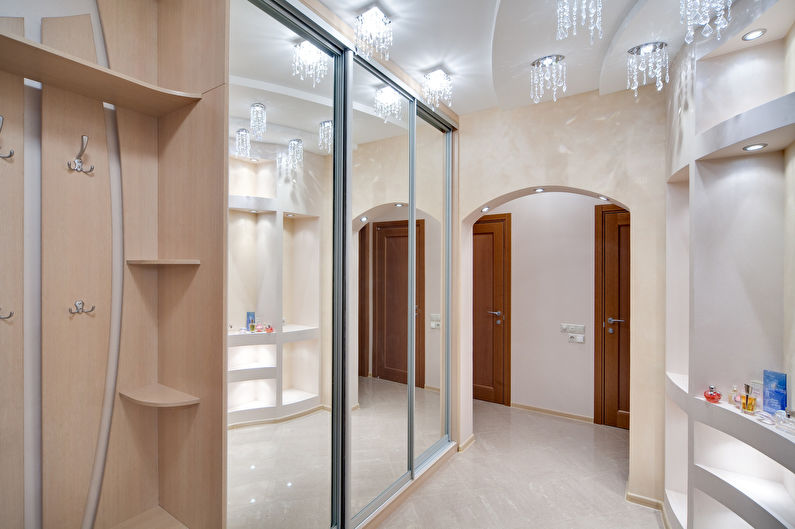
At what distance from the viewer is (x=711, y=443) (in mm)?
2041

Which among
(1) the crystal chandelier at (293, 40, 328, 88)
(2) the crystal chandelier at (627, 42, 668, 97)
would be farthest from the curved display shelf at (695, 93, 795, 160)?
(1) the crystal chandelier at (293, 40, 328, 88)

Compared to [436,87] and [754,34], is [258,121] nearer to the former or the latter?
[436,87]

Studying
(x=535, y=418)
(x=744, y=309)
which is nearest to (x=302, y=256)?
(x=744, y=309)

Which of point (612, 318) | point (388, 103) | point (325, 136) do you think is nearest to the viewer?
point (325, 136)

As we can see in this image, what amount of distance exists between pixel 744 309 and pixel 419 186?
2.11m

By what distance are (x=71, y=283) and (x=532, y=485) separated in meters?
3.09

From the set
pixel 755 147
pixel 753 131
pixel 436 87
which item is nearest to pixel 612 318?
pixel 755 147

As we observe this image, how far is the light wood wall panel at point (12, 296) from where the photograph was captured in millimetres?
1222

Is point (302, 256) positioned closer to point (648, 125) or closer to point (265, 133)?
point (265, 133)

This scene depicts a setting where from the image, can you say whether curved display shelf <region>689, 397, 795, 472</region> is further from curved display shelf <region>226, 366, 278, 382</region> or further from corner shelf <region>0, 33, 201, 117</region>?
corner shelf <region>0, 33, 201, 117</region>

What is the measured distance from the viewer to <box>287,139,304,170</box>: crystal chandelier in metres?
1.85

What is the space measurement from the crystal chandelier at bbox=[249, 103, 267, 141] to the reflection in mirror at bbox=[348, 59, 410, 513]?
69cm

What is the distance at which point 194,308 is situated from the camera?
4.93 feet

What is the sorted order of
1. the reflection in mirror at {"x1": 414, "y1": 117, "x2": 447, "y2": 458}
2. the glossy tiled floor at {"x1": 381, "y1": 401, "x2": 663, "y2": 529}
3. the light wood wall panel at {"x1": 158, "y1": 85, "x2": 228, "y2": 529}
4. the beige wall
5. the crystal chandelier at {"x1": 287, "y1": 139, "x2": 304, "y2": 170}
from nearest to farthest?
the light wood wall panel at {"x1": 158, "y1": 85, "x2": 228, "y2": 529}
the crystal chandelier at {"x1": 287, "y1": 139, "x2": 304, "y2": 170}
the glossy tiled floor at {"x1": 381, "y1": 401, "x2": 663, "y2": 529}
the beige wall
the reflection in mirror at {"x1": 414, "y1": 117, "x2": 447, "y2": 458}
